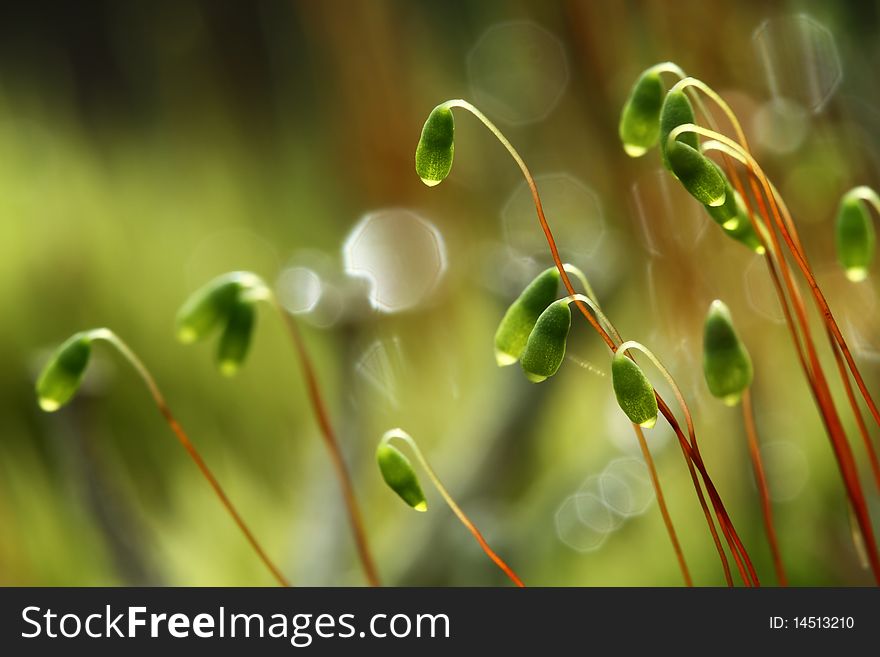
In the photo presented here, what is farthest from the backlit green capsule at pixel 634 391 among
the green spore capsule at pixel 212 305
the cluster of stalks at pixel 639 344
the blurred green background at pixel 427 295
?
the blurred green background at pixel 427 295

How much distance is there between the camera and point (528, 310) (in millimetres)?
236

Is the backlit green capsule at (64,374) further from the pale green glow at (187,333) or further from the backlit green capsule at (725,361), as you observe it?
the backlit green capsule at (725,361)

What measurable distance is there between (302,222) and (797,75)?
583 millimetres

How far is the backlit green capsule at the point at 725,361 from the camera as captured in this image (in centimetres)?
20

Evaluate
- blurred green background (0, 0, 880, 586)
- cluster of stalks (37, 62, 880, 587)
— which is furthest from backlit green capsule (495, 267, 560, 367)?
blurred green background (0, 0, 880, 586)

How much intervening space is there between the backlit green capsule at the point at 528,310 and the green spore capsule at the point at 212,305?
0.09m

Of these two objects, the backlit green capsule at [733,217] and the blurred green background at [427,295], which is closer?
the backlit green capsule at [733,217]

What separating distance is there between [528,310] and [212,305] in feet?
0.35

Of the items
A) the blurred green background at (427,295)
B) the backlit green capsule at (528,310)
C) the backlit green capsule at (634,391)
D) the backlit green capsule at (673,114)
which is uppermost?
the blurred green background at (427,295)

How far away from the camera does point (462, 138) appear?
0.97m

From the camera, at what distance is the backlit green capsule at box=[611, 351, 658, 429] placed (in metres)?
0.21

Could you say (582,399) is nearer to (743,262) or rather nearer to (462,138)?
(743,262)

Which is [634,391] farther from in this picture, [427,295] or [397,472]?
[427,295]

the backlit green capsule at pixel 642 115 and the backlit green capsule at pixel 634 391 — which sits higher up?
the backlit green capsule at pixel 642 115
